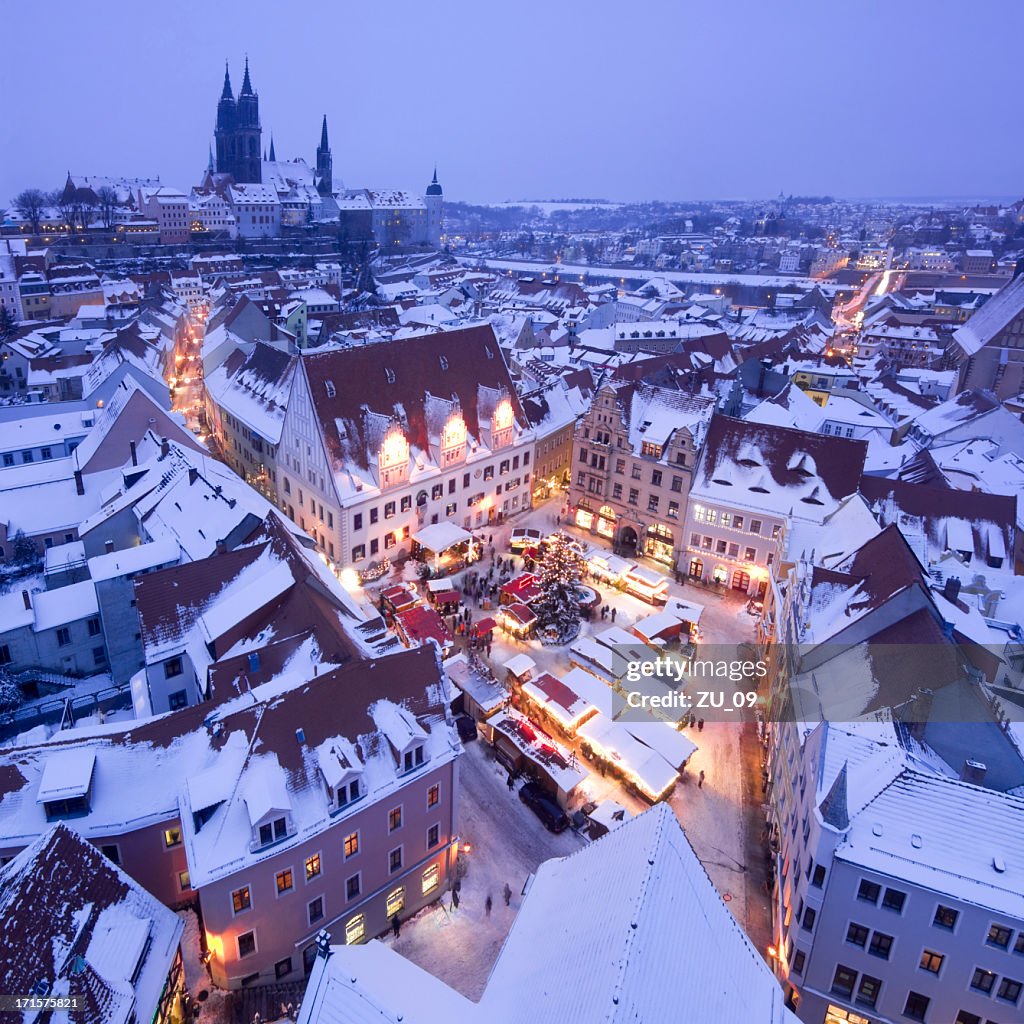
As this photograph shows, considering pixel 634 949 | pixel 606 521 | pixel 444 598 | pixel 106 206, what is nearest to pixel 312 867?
pixel 634 949

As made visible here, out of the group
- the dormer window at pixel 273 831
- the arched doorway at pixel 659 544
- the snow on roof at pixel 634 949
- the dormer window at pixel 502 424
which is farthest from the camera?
the dormer window at pixel 502 424

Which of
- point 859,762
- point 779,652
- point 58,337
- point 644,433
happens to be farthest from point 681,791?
point 58,337

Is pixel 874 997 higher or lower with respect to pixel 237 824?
lower

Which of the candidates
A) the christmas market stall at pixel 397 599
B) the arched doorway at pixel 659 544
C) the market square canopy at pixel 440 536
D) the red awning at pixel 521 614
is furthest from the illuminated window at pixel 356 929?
the arched doorway at pixel 659 544

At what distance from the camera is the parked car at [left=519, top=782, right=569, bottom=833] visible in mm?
33969

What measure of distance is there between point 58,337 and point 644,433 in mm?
80941

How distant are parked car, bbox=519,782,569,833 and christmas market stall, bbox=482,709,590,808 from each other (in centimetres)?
42

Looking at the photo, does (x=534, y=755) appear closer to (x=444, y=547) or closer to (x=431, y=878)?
(x=431, y=878)

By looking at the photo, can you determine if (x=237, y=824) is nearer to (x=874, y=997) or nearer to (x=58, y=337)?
(x=874, y=997)

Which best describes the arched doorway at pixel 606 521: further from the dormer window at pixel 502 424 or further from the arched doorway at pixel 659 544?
the dormer window at pixel 502 424

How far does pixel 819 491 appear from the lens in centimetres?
5300

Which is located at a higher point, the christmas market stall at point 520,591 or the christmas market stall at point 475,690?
the christmas market stall at point 520,591

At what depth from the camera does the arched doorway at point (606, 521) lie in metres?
61.9

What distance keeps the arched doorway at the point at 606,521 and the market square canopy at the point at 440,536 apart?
41.5 ft
